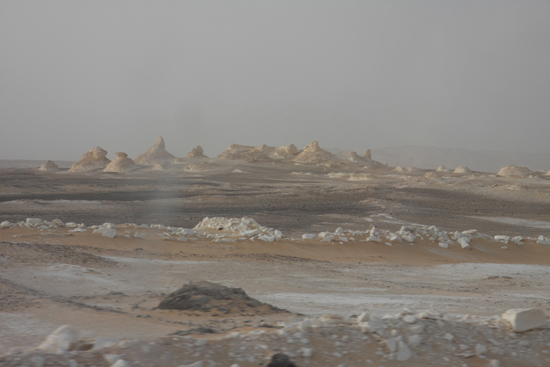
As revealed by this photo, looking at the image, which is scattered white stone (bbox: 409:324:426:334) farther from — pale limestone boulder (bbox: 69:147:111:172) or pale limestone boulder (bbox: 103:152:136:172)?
pale limestone boulder (bbox: 69:147:111:172)

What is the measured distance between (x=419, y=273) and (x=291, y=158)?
67818 mm

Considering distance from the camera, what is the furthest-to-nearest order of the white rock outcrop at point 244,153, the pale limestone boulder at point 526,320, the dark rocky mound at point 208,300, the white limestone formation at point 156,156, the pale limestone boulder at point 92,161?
the white rock outcrop at point 244,153
the white limestone formation at point 156,156
the pale limestone boulder at point 92,161
the dark rocky mound at point 208,300
the pale limestone boulder at point 526,320

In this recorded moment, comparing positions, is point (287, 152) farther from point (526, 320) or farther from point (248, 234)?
point (526, 320)

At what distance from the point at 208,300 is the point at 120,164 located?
55.3 metres

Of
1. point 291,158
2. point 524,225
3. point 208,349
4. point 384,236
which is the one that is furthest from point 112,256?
point 291,158

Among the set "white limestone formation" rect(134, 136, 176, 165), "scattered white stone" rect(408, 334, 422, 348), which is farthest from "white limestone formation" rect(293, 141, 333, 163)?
"scattered white stone" rect(408, 334, 422, 348)

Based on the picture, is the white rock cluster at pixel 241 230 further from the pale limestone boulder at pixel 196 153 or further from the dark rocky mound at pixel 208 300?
the pale limestone boulder at pixel 196 153

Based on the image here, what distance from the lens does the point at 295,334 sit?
114 inches

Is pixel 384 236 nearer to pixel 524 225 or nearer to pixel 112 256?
pixel 112 256

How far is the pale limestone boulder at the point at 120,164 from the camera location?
54.6 m

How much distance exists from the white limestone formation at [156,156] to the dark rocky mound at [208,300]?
6290 centimetres

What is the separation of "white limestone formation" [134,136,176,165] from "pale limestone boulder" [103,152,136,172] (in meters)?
6.91

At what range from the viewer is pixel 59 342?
2500 millimetres

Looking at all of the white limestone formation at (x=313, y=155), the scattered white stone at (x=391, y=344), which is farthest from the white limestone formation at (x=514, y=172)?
the scattered white stone at (x=391, y=344)
